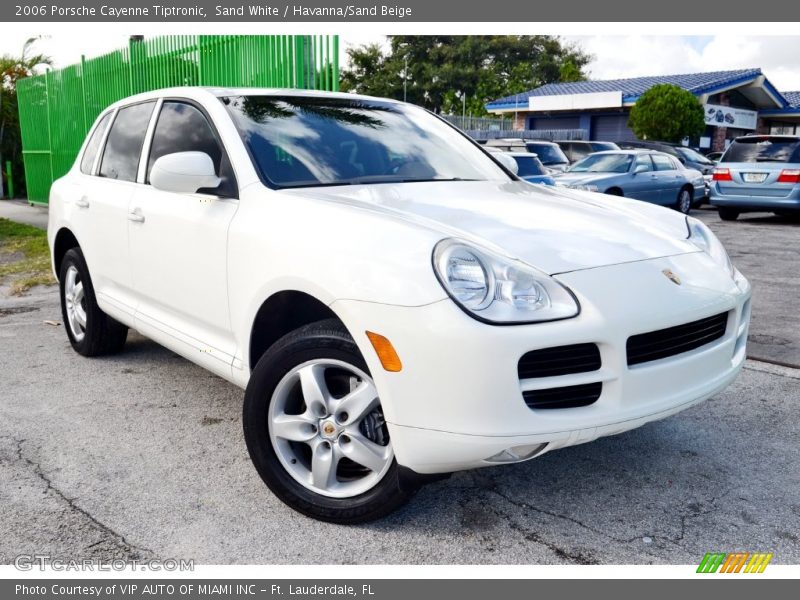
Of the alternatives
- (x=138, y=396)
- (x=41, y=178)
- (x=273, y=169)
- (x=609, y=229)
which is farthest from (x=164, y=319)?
(x=41, y=178)

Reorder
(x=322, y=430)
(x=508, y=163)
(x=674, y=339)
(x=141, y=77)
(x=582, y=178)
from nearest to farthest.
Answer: (x=674, y=339)
(x=322, y=430)
(x=508, y=163)
(x=141, y=77)
(x=582, y=178)

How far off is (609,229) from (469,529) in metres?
1.27

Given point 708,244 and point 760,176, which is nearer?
point 708,244

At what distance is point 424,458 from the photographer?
2.52m

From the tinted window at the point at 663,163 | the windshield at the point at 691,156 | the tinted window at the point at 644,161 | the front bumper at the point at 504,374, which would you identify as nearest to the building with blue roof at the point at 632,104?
the windshield at the point at 691,156

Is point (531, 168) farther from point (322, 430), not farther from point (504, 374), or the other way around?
point (504, 374)

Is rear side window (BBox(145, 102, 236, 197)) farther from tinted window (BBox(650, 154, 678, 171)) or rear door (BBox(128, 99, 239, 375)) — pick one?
tinted window (BBox(650, 154, 678, 171))

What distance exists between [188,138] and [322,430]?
1794 mm

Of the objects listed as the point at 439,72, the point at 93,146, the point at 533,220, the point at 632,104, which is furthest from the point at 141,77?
the point at 439,72

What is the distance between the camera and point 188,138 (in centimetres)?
385

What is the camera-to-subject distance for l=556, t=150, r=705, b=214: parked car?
13388 mm

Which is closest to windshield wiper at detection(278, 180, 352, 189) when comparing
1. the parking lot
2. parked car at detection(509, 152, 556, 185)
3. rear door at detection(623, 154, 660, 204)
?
the parking lot

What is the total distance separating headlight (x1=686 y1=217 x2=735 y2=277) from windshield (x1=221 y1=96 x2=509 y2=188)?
104 cm

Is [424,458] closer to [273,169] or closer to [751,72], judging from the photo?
[273,169]
